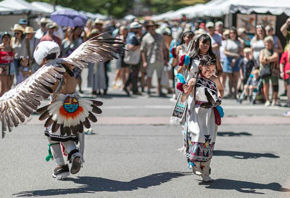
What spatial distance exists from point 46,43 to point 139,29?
31.3ft

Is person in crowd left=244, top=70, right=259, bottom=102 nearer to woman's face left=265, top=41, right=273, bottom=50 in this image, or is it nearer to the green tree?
woman's face left=265, top=41, right=273, bottom=50

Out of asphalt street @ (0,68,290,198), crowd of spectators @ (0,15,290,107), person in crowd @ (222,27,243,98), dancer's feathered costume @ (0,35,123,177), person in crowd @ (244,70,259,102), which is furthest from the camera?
person in crowd @ (222,27,243,98)

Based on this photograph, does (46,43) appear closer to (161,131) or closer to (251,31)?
(161,131)

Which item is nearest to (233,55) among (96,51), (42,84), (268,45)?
(268,45)

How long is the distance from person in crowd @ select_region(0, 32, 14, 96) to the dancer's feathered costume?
566cm

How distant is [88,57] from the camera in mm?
6449

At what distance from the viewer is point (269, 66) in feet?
44.9

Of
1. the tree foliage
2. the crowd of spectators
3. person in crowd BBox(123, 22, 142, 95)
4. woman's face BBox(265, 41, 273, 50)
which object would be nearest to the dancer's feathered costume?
the crowd of spectators

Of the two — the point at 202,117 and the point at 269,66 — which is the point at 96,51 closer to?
the point at 202,117

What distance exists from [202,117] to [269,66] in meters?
7.53

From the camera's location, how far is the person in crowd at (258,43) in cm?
1409

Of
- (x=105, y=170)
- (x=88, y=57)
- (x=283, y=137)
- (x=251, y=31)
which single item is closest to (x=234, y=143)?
(x=283, y=137)

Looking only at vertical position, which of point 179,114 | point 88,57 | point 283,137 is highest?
point 88,57

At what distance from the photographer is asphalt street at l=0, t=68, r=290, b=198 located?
638 cm
